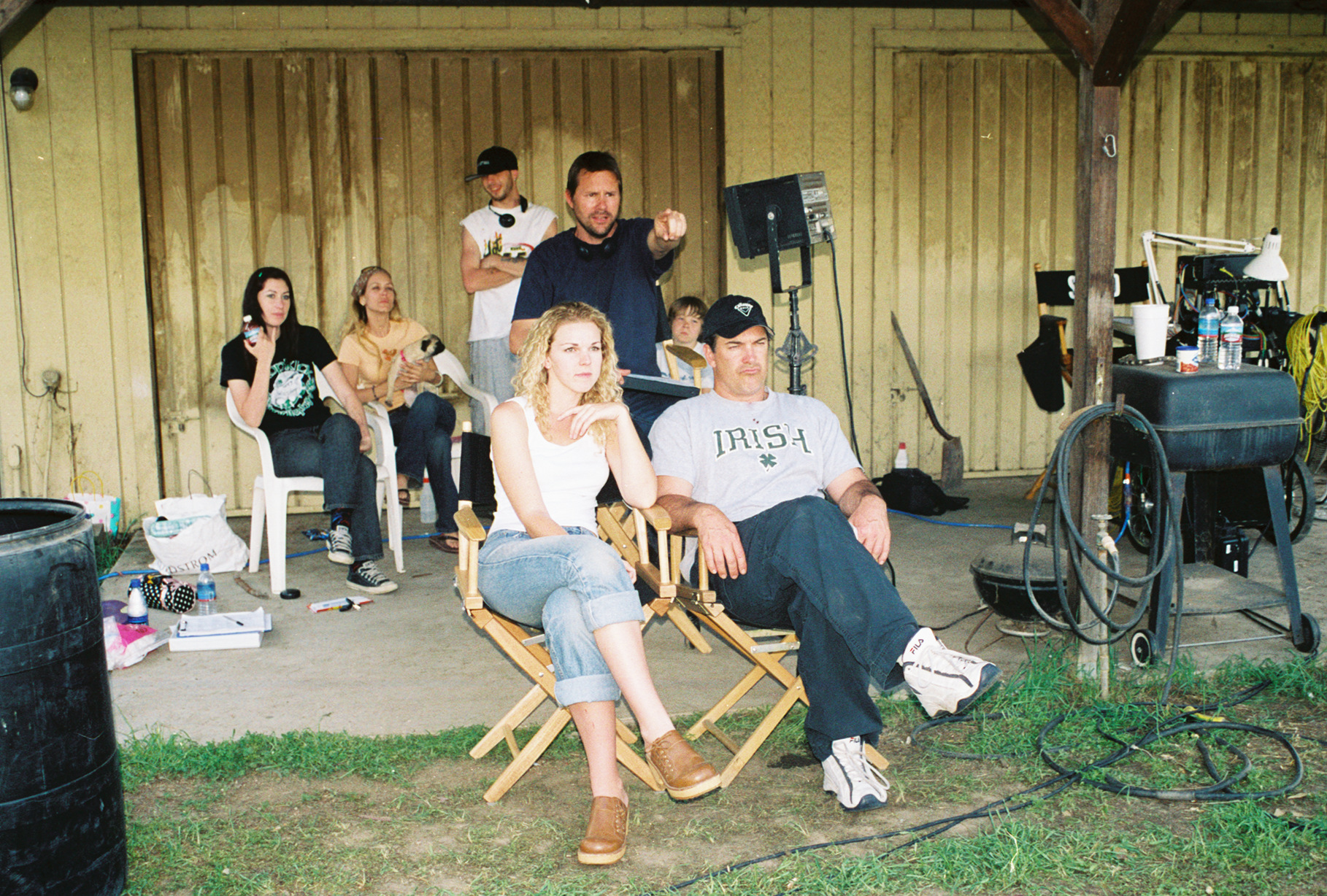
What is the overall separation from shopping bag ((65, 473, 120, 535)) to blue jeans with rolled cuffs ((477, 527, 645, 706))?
3744 mm

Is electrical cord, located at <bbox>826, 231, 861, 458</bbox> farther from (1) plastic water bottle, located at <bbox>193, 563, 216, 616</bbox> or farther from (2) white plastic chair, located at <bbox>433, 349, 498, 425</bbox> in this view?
(1) plastic water bottle, located at <bbox>193, 563, 216, 616</bbox>

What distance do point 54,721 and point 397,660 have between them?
1754 millimetres

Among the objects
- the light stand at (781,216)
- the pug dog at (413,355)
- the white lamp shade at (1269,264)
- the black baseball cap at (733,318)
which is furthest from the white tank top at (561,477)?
the white lamp shade at (1269,264)

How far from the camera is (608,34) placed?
20.4ft

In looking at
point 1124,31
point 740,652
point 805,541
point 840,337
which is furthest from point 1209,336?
point 840,337

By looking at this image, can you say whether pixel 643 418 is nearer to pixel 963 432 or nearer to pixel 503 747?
pixel 503 747

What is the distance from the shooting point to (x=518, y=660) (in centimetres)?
280

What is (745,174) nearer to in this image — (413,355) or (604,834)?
(413,355)

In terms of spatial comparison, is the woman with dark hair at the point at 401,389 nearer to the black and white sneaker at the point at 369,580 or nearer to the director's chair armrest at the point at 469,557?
the black and white sneaker at the point at 369,580

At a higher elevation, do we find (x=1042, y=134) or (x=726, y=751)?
(x=1042, y=134)

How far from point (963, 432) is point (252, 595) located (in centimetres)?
414

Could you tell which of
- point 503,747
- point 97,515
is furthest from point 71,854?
point 97,515

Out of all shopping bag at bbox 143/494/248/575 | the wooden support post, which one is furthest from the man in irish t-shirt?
shopping bag at bbox 143/494/248/575

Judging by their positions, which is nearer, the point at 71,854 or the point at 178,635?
the point at 71,854
